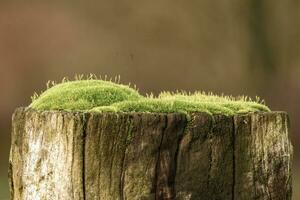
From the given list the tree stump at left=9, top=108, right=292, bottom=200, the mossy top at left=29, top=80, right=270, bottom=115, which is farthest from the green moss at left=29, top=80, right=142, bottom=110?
the tree stump at left=9, top=108, right=292, bottom=200

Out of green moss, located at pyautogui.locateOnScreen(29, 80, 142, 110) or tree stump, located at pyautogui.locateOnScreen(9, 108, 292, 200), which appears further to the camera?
green moss, located at pyautogui.locateOnScreen(29, 80, 142, 110)

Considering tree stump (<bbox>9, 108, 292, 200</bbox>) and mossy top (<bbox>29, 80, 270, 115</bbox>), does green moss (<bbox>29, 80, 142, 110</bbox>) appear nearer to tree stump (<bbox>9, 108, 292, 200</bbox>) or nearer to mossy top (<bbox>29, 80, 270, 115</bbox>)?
mossy top (<bbox>29, 80, 270, 115</bbox>)

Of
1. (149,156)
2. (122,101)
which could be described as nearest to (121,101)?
(122,101)

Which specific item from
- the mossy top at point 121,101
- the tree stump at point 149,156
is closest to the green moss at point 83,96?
the mossy top at point 121,101

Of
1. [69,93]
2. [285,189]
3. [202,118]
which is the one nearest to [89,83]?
[69,93]

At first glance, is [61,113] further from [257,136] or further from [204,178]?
[257,136]

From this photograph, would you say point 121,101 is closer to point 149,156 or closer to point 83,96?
point 83,96

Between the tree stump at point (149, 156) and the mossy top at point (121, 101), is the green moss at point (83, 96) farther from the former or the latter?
the tree stump at point (149, 156)

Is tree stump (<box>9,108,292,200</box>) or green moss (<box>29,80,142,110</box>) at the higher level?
green moss (<box>29,80,142,110</box>)
